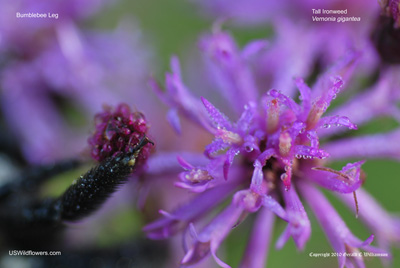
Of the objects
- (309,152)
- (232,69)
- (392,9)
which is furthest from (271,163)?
(392,9)

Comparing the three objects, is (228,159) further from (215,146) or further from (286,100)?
(286,100)

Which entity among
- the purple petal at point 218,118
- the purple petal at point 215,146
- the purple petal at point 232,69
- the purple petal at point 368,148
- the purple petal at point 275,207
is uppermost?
the purple petal at point 232,69

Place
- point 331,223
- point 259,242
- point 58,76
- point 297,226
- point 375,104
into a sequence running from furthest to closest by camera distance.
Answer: point 58,76, point 375,104, point 259,242, point 331,223, point 297,226

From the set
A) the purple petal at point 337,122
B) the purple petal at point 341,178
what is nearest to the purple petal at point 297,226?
the purple petal at point 341,178

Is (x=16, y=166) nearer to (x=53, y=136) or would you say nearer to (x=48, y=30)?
(x=53, y=136)

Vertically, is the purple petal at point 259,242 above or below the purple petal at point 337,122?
below

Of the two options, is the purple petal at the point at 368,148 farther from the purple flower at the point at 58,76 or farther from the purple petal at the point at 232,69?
the purple flower at the point at 58,76

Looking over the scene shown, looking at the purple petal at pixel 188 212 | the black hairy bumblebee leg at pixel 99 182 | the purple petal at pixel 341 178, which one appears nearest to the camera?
the black hairy bumblebee leg at pixel 99 182
